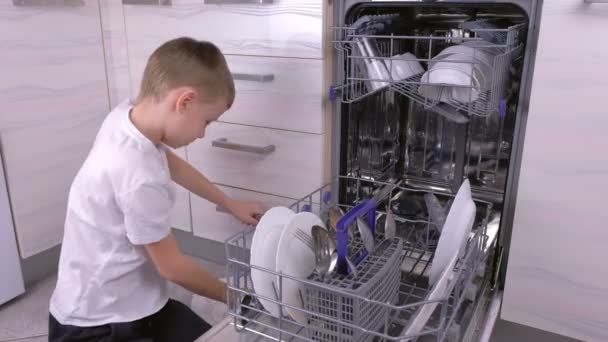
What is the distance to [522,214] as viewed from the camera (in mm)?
1010

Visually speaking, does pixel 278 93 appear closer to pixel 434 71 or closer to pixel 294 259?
pixel 434 71

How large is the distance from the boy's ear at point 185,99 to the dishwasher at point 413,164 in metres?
0.26

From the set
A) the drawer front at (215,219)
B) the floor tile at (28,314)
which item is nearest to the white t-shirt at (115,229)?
the drawer front at (215,219)

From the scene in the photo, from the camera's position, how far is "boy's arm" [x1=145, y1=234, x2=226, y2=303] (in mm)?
890

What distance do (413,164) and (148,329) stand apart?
2.74 feet

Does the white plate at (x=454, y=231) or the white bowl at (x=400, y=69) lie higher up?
the white bowl at (x=400, y=69)

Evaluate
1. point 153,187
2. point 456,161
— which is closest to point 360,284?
point 153,187

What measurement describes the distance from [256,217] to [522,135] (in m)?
0.60

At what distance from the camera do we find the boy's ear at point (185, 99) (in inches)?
34.2

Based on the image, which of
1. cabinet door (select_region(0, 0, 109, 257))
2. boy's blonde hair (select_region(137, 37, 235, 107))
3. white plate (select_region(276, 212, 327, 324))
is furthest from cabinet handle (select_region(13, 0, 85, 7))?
white plate (select_region(276, 212, 327, 324))

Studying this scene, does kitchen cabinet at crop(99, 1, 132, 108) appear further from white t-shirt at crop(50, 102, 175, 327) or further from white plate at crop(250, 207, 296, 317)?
white plate at crop(250, 207, 296, 317)

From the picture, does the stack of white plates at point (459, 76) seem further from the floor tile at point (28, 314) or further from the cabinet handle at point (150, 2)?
the floor tile at point (28, 314)

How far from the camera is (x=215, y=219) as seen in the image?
1.55 meters

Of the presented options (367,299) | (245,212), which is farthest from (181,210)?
(367,299)
